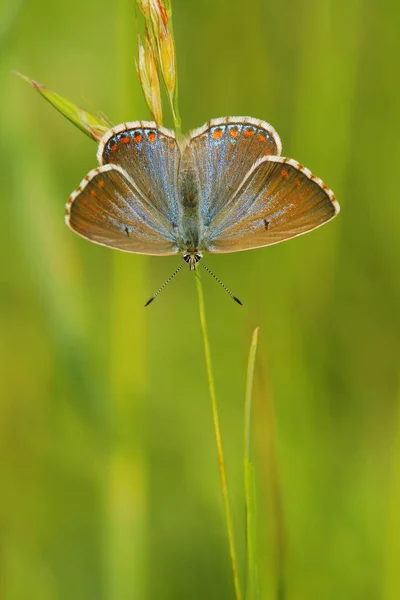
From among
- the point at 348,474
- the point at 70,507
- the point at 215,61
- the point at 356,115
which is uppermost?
the point at 215,61

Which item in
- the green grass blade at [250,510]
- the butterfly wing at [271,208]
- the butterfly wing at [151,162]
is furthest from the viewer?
the butterfly wing at [151,162]

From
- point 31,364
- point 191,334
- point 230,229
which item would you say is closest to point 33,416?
point 31,364

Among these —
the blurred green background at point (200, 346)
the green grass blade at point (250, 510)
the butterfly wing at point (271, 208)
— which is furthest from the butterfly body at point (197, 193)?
the green grass blade at point (250, 510)

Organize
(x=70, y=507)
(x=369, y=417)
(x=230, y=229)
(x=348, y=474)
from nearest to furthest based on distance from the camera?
1. (x=230, y=229)
2. (x=348, y=474)
3. (x=70, y=507)
4. (x=369, y=417)

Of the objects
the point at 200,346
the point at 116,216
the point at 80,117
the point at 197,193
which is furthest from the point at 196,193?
the point at 200,346

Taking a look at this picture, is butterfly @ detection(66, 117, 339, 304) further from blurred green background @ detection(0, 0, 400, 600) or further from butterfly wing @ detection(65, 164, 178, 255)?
blurred green background @ detection(0, 0, 400, 600)

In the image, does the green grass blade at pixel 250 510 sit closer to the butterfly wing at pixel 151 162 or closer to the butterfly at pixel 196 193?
the butterfly at pixel 196 193

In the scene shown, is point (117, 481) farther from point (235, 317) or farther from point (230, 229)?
point (235, 317)
